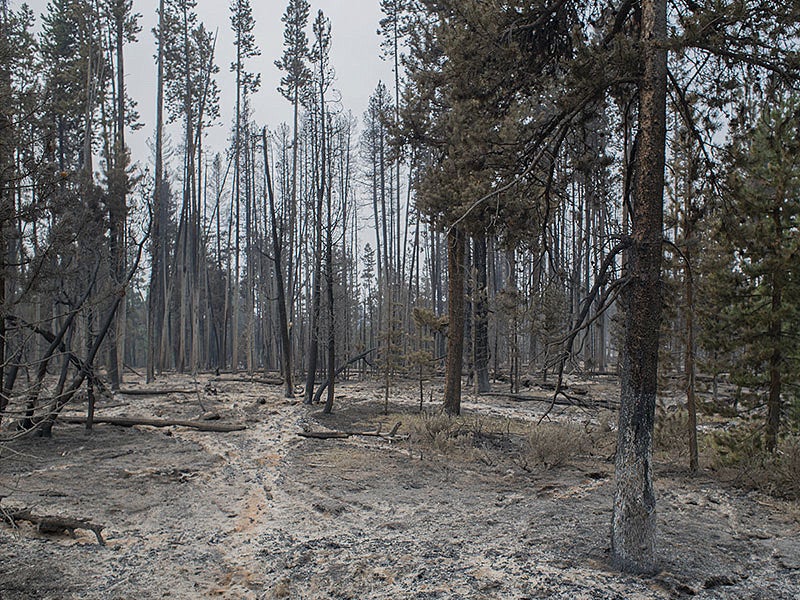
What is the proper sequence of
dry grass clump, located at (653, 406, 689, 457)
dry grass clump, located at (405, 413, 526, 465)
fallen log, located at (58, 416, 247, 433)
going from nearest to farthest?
dry grass clump, located at (405, 413, 526, 465)
dry grass clump, located at (653, 406, 689, 457)
fallen log, located at (58, 416, 247, 433)

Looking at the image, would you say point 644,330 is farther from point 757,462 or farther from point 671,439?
point 671,439

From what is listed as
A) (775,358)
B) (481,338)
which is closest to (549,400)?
(481,338)

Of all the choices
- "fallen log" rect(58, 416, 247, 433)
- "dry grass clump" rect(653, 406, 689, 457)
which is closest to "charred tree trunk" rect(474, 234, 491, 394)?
"dry grass clump" rect(653, 406, 689, 457)

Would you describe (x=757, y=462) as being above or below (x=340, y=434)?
above

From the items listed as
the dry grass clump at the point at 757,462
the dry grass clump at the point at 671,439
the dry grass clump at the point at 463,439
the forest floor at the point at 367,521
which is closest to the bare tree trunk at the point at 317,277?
the forest floor at the point at 367,521

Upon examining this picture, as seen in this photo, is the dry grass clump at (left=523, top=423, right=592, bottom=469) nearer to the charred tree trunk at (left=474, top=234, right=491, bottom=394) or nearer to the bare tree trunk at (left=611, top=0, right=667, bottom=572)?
the bare tree trunk at (left=611, top=0, right=667, bottom=572)

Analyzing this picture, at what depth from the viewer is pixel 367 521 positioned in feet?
21.1

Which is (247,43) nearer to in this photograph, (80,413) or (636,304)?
(80,413)

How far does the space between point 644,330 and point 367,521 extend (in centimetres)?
370

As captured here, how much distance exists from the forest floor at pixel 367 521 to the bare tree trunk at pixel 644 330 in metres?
0.34

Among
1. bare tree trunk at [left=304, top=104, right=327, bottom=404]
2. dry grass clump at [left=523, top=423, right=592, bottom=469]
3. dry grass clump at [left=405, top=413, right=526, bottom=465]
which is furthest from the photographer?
bare tree trunk at [left=304, top=104, right=327, bottom=404]

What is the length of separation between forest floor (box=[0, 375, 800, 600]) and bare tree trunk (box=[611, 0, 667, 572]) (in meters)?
0.34

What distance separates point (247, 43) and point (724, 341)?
26658 millimetres

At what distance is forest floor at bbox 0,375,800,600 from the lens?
15.5ft
